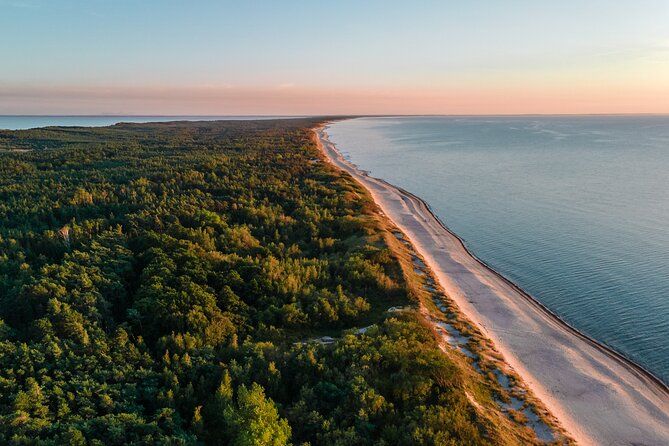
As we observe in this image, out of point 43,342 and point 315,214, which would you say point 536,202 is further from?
point 43,342

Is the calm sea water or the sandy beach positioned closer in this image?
the sandy beach

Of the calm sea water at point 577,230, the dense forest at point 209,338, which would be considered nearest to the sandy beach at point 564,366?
the calm sea water at point 577,230

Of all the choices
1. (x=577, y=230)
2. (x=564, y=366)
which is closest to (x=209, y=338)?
(x=564, y=366)

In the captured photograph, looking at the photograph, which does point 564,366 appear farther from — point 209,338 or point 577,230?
point 577,230

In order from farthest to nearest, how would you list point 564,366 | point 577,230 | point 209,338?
point 577,230 < point 564,366 < point 209,338

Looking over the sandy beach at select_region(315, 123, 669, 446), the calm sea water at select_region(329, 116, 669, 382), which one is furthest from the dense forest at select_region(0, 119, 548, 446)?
the calm sea water at select_region(329, 116, 669, 382)

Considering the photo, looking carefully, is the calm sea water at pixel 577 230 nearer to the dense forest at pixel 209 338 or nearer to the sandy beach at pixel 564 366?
the sandy beach at pixel 564 366

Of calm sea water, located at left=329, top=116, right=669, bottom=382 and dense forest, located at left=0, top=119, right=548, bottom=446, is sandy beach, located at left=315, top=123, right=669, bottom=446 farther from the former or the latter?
dense forest, located at left=0, top=119, right=548, bottom=446
